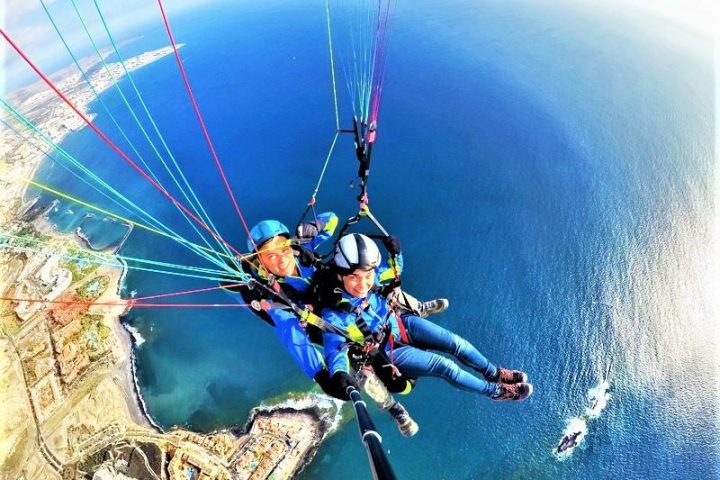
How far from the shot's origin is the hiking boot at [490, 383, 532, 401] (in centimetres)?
439

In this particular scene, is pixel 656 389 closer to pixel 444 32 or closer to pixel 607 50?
pixel 607 50

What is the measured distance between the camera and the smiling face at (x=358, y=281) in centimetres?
337

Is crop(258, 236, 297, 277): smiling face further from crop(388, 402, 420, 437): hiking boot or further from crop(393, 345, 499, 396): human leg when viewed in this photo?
crop(388, 402, 420, 437): hiking boot

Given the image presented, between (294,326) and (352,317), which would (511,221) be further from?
(294,326)

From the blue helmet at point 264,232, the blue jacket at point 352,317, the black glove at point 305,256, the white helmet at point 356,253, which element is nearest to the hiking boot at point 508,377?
the blue jacket at point 352,317

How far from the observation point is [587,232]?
9.98 m

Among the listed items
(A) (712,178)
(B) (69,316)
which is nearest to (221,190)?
(B) (69,316)

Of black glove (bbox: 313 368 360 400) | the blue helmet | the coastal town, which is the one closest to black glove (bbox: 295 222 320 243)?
the blue helmet

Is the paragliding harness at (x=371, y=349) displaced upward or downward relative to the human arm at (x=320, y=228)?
downward

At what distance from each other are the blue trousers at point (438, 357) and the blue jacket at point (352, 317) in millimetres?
225

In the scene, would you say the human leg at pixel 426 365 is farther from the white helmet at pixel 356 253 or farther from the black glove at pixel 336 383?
the white helmet at pixel 356 253

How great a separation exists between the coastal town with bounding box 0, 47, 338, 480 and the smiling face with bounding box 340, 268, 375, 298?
4376mm

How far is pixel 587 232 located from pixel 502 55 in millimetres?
10630

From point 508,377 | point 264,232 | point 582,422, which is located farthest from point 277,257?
point 582,422
